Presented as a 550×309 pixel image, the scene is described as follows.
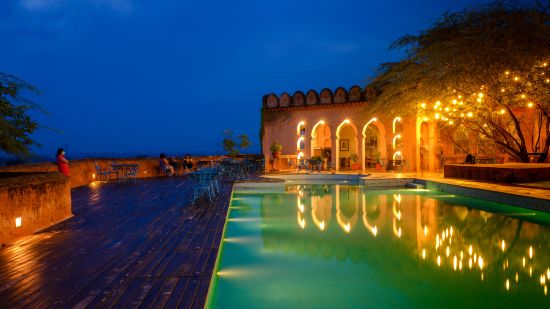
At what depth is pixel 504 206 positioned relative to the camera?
29.6 ft

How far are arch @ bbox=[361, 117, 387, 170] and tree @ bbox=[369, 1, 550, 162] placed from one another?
149cm

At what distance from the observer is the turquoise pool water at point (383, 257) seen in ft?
13.8

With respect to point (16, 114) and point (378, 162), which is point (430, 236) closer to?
point (16, 114)

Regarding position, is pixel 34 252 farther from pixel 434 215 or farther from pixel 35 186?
pixel 434 215

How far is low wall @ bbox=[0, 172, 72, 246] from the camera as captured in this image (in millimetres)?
4832

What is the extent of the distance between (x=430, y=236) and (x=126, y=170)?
10525 mm

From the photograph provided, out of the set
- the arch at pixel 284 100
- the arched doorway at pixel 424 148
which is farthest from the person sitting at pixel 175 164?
the arched doorway at pixel 424 148

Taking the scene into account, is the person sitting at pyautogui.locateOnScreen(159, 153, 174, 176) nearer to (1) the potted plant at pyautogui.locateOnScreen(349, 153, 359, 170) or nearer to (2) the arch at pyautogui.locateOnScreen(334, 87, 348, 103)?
(2) the arch at pyautogui.locateOnScreen(334, 87, 348, 103)

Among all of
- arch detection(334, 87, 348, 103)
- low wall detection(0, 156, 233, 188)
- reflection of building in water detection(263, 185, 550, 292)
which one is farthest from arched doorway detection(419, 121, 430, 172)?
low wall detection(0, 156, 233, 188)

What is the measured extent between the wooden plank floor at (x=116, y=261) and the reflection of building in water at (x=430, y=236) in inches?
75.2

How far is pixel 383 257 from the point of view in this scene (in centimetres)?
559

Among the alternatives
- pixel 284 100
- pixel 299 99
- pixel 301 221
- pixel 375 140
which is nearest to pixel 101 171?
pixel 301 221

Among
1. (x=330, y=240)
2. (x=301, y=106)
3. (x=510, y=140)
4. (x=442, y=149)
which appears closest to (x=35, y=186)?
(x=330, y=240)

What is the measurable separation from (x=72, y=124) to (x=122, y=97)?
46.6 feet
